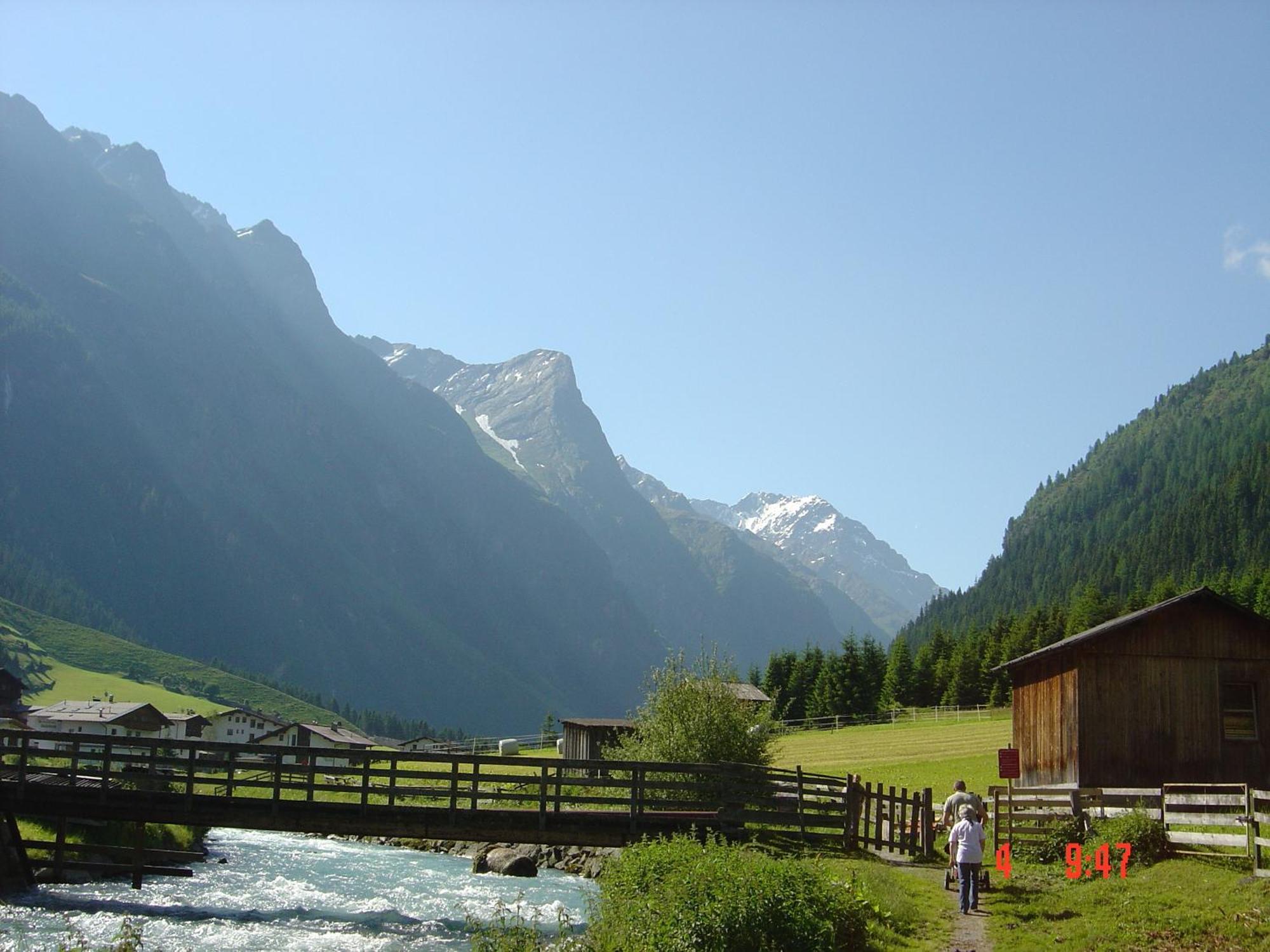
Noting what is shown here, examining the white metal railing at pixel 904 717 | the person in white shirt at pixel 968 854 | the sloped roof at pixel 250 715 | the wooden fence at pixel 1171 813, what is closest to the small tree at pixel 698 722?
the wooden fence at pixel 1171 813

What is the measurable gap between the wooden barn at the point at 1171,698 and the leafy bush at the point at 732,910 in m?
15.1

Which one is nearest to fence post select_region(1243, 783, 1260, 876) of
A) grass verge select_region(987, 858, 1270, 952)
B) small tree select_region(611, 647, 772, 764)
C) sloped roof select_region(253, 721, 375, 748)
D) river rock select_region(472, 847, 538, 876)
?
grass verge select_region(987, 858, 1270, 952)

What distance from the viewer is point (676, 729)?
37.0 m

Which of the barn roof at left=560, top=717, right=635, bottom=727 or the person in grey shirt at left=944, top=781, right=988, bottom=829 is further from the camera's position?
the barn roof at left=560, top=717, right=635, bottom=727

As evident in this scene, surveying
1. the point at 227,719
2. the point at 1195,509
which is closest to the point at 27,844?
the point at 227,719

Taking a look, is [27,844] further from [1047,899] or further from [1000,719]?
[1000,719]

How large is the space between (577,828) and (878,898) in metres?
10.5

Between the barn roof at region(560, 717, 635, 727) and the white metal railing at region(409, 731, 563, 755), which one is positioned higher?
the barn roof at region(560, 717, 635, 727)

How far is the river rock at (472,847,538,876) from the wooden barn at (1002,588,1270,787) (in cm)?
1710

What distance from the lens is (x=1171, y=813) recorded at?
75.4ft

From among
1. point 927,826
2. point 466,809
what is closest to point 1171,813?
point 927,826

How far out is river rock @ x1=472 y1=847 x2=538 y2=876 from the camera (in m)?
38.0

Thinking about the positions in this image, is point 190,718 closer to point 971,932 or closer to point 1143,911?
point 971,932
